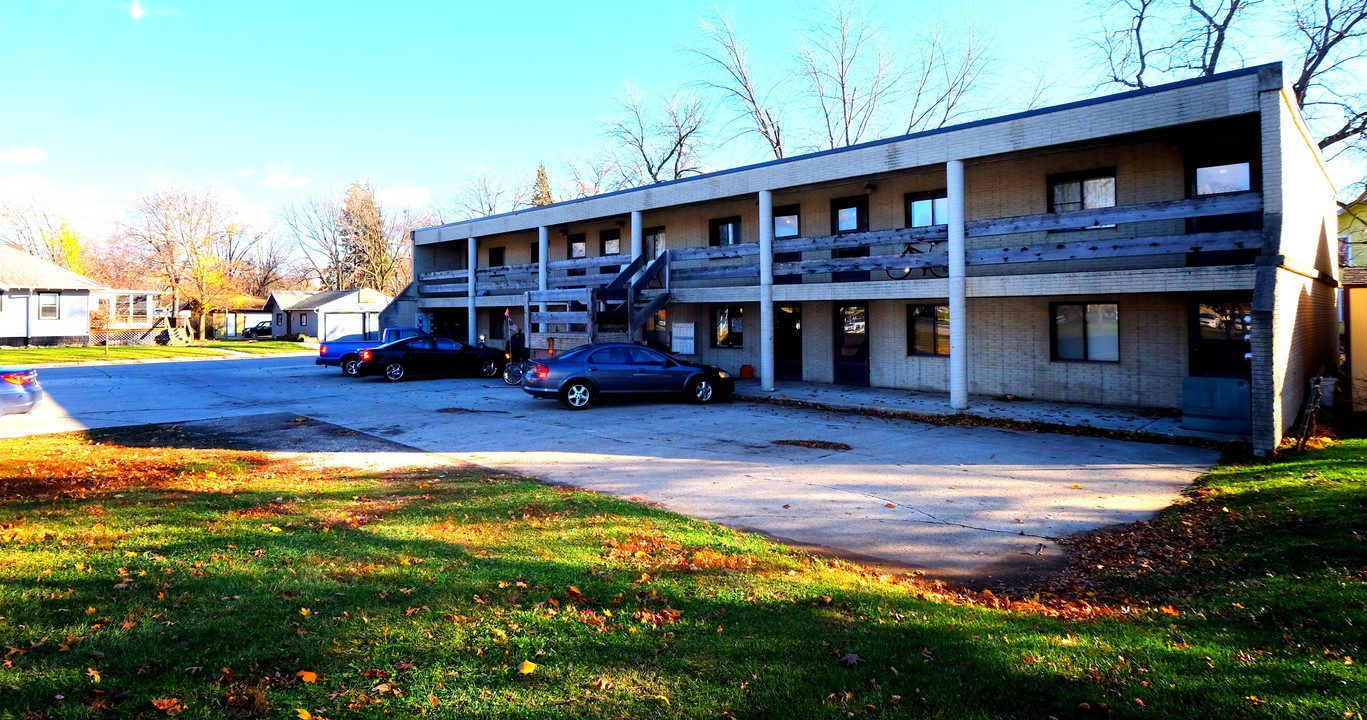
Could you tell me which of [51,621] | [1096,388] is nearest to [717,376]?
[1096,388]

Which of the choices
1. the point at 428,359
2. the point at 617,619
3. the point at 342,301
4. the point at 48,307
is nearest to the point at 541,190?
the point at 342,301

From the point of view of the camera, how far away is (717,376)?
1708 cm

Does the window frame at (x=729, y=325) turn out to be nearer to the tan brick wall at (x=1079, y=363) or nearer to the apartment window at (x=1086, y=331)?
the tan brick wall at (x=1079, y=363)

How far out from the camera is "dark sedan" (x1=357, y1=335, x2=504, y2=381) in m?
22.1

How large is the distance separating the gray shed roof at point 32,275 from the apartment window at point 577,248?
3285 centimetres

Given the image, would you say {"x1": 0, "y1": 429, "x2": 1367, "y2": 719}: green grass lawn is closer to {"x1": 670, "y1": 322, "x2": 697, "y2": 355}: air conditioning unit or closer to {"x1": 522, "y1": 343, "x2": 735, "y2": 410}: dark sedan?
{"x1": 522, "y1": 343, "x2": 735, "y2": 410}: dark sedan

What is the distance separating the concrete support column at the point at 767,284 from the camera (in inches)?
717

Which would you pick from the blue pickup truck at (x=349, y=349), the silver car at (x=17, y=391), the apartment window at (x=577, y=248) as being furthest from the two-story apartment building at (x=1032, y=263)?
the silver car at (x=17, y=391)

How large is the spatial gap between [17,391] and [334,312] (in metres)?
44.5

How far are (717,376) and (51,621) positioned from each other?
44.7ft

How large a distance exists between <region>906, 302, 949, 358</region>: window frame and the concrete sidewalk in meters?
0.96

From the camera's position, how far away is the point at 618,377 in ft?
54.0

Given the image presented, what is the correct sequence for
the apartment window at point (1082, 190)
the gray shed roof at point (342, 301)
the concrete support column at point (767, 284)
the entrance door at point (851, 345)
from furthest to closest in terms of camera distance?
the gray shed roof at point (342, 301) → the entrance door at point (851, 345) → the concrete support column at point (767, 284) → the apartment window at point (1082, 190)

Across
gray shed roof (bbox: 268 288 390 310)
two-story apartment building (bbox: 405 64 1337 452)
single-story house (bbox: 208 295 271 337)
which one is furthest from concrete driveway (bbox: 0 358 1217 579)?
single-story house (bbox: 208 295 271 337)
